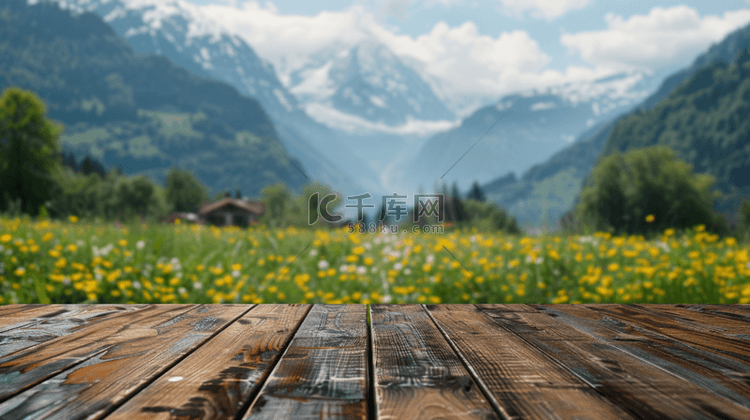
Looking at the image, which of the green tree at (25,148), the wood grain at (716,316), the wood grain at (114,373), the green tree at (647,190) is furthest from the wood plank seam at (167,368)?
the green tree at (647,190)

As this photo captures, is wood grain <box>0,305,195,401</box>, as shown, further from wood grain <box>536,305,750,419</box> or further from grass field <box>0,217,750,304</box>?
grass field <box>0,217,750,304</box>

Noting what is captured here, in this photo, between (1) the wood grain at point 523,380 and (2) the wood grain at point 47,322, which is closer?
(1) the wood grain at point 523,380

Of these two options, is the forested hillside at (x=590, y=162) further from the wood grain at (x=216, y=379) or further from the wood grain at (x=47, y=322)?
the wood grain at (x=216, y=379)

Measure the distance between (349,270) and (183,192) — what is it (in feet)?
172

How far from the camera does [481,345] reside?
119 centimetres

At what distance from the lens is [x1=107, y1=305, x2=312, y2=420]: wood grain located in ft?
2.56

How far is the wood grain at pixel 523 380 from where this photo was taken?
778 millimetres

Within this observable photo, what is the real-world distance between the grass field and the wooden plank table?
231cm

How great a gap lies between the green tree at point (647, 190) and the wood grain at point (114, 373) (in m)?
33.1

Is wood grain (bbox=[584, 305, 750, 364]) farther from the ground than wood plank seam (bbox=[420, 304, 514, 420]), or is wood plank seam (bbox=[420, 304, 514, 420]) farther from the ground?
wood plank seam (bbox=[420, 304, 514, 420])

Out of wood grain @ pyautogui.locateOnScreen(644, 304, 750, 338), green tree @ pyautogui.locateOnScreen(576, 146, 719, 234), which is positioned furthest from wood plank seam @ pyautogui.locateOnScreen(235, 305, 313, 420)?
green tree @ pyautogui.locateOnScreen(576, 146, 719, 234)

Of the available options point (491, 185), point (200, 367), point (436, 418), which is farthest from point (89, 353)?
point (491, 185)

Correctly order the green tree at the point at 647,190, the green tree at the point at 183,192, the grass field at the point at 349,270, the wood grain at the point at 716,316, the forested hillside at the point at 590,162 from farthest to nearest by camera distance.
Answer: the forested hillside at the point at 590,162 → the green tree at the point at 183,192 → the green tree at the point at 647,190 → the grass field at the point at 349,270 → the wood grain at the point at 716,316

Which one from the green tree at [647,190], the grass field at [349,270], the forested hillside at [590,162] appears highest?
the forested hillside at [590,162]
